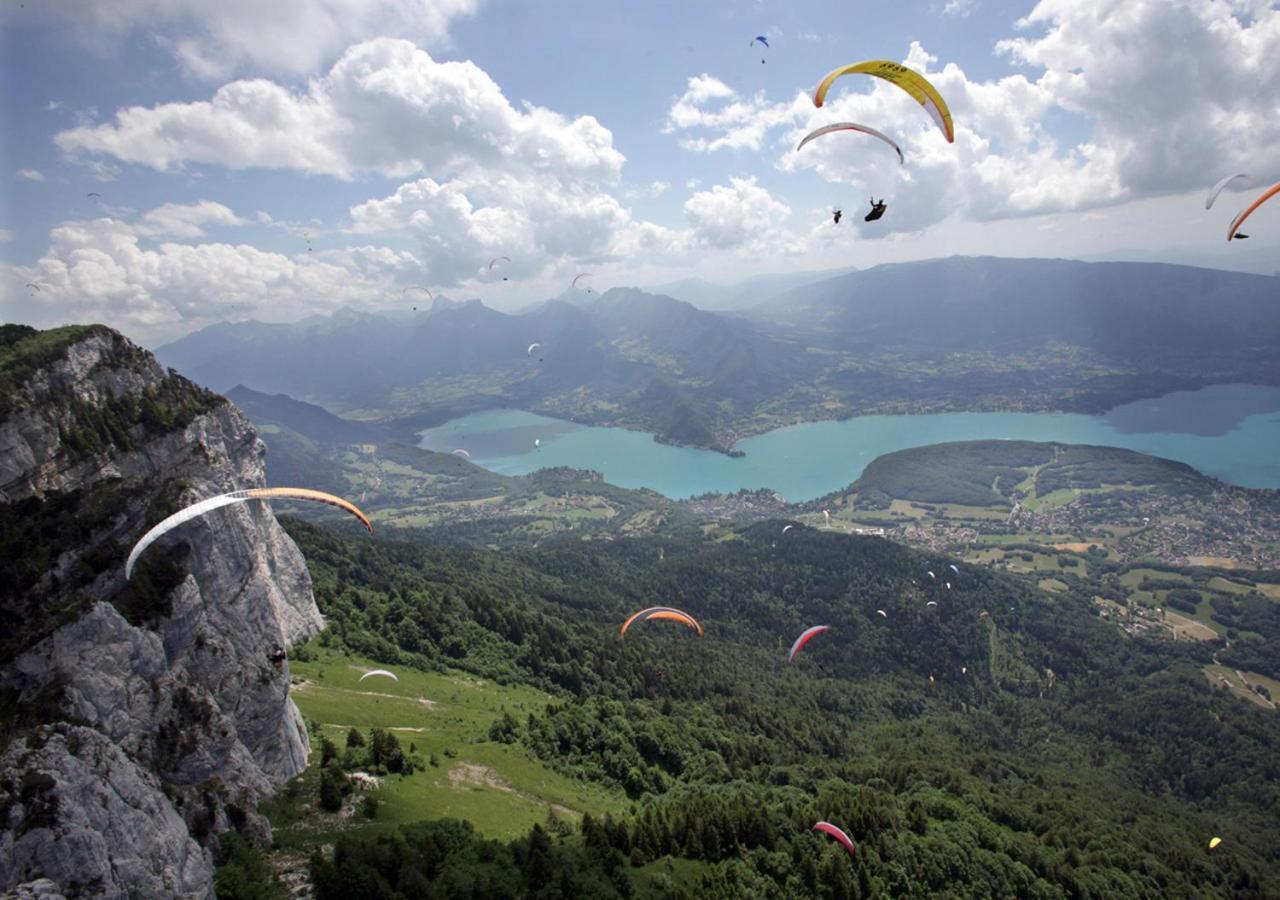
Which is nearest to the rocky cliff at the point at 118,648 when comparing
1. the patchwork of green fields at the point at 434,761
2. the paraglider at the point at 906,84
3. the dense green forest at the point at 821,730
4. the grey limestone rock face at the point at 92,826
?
the grey limestone rock face at the point at 92,826

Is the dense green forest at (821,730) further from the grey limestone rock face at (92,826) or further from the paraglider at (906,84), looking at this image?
the paraglider at (906,84)

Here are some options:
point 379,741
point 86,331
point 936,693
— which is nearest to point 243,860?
point 379,741

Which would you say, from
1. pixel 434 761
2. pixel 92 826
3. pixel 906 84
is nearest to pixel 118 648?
pixel 92 826

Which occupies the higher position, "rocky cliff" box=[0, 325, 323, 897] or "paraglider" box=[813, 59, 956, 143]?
"paraglider" box=[813, 59, 956, 143]

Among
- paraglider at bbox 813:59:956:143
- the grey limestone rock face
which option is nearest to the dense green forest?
the grey limestone rock face

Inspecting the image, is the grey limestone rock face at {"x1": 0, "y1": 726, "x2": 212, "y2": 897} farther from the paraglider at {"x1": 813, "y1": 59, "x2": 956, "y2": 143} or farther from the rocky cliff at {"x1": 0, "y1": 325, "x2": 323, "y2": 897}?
the paraglider at {"x1": 813, "y1": 59, "x2": 956, "y2": 143}
